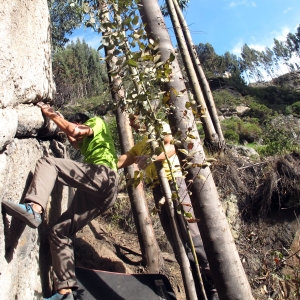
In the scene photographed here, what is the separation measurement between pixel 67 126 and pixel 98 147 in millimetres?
356

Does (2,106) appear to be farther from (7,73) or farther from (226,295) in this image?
(226,295)

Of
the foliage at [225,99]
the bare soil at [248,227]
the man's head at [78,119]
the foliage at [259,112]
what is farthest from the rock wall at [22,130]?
the foliage at [225,99]

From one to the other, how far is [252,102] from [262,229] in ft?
75.2

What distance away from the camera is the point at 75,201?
10.2ft

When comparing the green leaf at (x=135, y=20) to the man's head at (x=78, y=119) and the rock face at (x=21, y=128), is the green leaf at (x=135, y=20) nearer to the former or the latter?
→ the rock face at (x=21, y=128)

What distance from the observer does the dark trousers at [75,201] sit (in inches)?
107

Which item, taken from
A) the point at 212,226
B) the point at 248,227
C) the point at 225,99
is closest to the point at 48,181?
the point at 212,226

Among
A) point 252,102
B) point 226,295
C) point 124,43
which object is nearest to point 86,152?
point 124,43

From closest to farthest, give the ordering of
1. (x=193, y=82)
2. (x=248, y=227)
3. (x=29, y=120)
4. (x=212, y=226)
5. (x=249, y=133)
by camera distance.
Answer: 1. (x=212, y=226)
2. (x=29, y=120)
3. (x=248, y=227)
4. (x=193, y=82)
5. (x=249, y=133)

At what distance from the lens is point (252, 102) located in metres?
27.1

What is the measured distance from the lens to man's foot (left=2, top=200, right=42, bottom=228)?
2.18 m

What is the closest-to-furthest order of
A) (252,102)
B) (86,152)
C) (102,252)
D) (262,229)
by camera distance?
(86,152), (102,252), (262,229), (252,102)

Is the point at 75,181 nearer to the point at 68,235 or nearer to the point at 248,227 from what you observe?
the point at 68,235

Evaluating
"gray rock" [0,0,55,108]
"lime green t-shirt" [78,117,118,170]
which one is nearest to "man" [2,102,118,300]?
"lime green t-shirt" [78,117,118,170]
